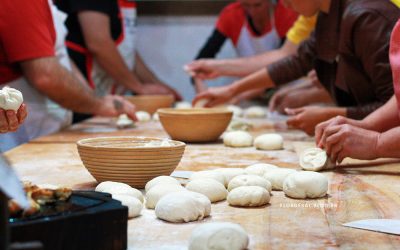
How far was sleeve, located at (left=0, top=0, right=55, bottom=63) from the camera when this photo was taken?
8.10ft

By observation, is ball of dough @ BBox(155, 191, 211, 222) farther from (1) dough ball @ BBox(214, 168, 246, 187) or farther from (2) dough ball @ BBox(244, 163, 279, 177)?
(2) dough ball @ BBox(244, 163, 279, 177)

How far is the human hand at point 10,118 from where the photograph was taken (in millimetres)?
1572

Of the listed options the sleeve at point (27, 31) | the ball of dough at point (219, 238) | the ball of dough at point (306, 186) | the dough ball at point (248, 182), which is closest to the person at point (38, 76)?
the sleeve at point (27, 31)

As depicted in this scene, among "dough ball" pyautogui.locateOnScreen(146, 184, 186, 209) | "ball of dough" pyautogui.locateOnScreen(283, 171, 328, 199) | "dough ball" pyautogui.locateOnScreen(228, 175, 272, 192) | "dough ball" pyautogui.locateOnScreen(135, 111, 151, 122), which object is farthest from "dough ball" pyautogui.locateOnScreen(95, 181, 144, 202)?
"dough ball" pyautogui.locateOnScreen(135, 111, 151, 122)

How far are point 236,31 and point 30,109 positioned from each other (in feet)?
8.34

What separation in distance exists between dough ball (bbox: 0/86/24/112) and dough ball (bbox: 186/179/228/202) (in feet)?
1.76

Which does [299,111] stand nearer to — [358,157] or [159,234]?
[358,157]

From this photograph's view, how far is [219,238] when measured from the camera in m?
0.98

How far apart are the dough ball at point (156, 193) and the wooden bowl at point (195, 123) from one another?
1.08 m

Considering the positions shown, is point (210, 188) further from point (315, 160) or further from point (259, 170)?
point (315, 160)

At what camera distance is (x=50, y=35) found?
2.70m

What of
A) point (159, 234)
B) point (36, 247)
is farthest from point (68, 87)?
point (36, 247)

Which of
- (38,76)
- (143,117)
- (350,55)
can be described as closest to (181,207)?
(350,55)

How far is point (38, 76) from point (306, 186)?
170 cm
